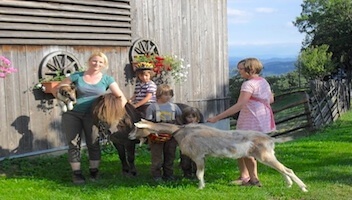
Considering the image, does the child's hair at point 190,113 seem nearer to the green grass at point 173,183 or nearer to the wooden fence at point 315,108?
the green grass at point 173,183

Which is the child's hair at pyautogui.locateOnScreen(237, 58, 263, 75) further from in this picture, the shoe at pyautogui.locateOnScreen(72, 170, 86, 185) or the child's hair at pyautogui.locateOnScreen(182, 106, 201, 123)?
the shoe at pyautogui.locateOnScreen(72, 170, 86, 185)

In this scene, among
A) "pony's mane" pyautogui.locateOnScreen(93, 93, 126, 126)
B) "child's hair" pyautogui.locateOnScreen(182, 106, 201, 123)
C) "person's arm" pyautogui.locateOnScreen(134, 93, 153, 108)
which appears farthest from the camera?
"person's arm" pyautogui.locateOnScreen(134, 93, 153, 108)

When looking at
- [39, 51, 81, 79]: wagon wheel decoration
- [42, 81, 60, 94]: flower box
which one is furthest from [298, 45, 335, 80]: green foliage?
[42, 81, 60, 94]: flower box

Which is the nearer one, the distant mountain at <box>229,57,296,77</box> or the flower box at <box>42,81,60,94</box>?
the flower box at <box>42,81,60,94</box>

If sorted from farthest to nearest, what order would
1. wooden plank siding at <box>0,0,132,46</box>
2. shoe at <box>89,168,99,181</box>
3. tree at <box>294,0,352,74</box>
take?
tree at <box>294,0,352,74</box> < wooden plank siding at <box>0,0,132,46</box> < shoe at <box>89,168,99,181</box>

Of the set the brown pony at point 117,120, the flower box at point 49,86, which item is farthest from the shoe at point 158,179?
the flower box at point 49,86

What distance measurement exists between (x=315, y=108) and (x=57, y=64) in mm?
7426

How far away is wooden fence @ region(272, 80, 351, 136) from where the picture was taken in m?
11.9

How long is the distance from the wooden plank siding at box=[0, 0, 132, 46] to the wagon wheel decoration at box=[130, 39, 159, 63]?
151mm

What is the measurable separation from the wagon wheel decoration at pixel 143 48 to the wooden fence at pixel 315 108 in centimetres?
408

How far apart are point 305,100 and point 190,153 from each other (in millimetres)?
7329

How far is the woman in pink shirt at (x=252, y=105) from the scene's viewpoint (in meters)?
5.43

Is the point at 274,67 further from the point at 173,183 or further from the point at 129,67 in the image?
the point at 173,183

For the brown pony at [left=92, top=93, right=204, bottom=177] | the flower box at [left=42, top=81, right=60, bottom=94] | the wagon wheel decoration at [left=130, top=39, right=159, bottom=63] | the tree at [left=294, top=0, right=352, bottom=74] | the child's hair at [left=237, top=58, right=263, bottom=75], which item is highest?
the tree at [left=294, top=0, right=352, bottom=74]
